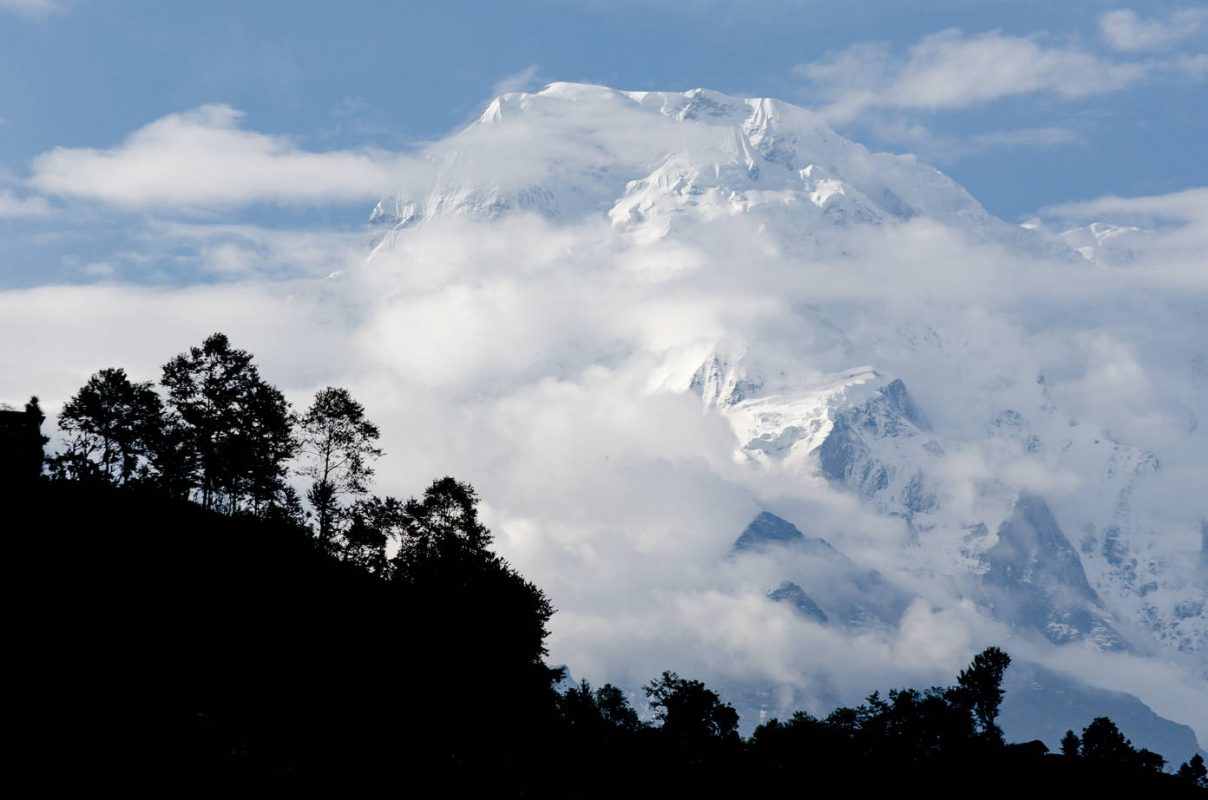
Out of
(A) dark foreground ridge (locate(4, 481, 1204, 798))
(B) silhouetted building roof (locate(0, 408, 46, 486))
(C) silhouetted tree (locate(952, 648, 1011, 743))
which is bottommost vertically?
(A) dark foreground ridge (locate(4, 481, 1204, 798))

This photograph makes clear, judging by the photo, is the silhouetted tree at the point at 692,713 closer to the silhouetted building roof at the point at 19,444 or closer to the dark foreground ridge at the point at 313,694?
the dark foreground ridge at the point at 313,694

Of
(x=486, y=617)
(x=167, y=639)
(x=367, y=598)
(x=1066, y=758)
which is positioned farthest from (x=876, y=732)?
(x=167, y=639)

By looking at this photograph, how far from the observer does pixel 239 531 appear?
8169 centimetres

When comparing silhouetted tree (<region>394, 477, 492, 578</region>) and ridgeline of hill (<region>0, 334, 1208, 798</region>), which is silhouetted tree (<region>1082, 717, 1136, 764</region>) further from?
silhouetted tree (<region>394, 477, 492, 578</region>)

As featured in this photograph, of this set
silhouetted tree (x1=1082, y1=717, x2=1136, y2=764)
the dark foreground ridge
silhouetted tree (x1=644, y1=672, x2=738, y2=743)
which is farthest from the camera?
silhouetted tree (x1=1082, y1=717, x2=1136, y2=764)

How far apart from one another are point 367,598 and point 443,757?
2099cm

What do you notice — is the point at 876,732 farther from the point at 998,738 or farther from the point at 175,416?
the point at 175,416

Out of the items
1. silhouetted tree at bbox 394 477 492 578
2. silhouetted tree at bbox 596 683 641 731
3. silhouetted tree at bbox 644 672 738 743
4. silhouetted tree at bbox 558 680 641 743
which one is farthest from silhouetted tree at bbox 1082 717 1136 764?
silhouetted tree at bbox 394 477 492 578

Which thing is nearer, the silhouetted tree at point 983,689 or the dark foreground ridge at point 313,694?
the dark foreground ridge at point 313,694

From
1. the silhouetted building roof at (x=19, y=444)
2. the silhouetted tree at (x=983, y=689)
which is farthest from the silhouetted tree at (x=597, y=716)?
the silhouetted building roof at (x=19, y=444)

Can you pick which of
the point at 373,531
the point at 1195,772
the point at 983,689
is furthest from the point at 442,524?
the point at 1195,772

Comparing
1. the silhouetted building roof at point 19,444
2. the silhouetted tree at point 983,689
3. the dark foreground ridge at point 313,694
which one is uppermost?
the silhouetted building roof at point 19,444

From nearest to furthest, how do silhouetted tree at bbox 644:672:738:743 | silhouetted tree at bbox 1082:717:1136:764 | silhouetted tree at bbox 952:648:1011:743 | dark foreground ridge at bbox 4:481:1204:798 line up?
dark foreground ridge at bbox 4:481:1204:798
silhouetted tree at bbox 644:672:738:743
silhouetted tree at bbox 952:648:1011:743
silhouetted tree at bbox 1082:717:1136:764

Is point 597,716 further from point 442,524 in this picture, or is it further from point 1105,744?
point 1105,744
